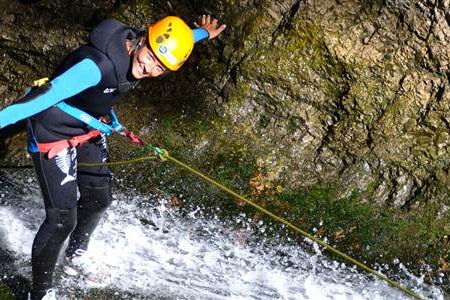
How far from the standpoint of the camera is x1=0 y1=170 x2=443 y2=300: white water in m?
6.07

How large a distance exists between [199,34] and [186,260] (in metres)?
2.47

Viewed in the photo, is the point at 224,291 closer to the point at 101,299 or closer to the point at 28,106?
the point at 101,299

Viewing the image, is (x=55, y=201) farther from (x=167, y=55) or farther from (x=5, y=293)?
(x=167, y=55)

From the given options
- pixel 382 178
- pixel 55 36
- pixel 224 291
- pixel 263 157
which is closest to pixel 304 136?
pixel 263 157

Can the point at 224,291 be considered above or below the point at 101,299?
above

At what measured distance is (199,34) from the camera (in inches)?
227

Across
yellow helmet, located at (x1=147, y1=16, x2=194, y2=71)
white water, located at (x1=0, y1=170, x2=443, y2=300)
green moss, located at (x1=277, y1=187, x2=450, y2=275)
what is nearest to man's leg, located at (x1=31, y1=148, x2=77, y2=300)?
white water, located at (x1=0, y1=170, x2=443, y2=300)

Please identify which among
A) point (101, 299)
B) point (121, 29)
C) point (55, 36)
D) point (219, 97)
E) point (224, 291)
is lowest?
point (101, 299)

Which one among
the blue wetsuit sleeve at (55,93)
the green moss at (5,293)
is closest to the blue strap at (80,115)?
the blue wetsuit sleeve at (55,93)

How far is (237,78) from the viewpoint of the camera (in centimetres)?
717

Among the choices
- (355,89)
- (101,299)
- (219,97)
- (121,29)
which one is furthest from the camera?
(219,97)

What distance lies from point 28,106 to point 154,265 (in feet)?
8.61

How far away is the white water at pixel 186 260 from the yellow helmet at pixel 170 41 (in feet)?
8.19

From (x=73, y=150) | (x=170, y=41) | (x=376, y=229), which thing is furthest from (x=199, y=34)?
(x=376, y=229)
